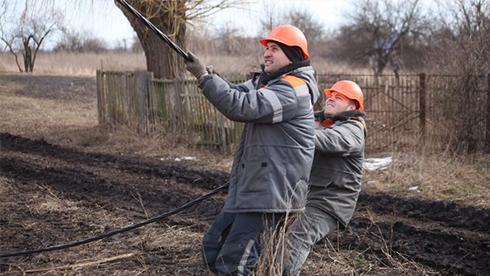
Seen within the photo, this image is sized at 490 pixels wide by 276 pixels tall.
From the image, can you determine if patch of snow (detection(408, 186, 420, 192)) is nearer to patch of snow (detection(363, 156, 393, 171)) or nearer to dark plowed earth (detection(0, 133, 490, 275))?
dark plowed earth (detection(0, 133, 490, 275))

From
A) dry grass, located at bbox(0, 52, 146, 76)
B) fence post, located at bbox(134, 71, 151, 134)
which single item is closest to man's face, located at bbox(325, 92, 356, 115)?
fence post, located at bbox(134, 71, 151, 134)

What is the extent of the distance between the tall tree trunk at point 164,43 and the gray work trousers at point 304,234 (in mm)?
10661

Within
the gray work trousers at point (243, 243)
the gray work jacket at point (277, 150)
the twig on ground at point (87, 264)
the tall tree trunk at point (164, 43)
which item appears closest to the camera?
the gray work jacket at point (277, 150)

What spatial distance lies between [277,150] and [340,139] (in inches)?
25.2

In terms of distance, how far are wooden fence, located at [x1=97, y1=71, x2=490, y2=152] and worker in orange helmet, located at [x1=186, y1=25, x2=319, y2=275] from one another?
8.32m

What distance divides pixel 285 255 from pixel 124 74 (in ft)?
38.2

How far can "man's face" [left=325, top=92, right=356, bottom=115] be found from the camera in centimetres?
457

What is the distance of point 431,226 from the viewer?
23.1ft

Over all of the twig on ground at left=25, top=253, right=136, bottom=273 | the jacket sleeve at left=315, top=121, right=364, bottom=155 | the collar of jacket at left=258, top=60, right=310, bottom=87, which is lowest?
the twig on ground at left=25, top=253, right=136, bottom=273

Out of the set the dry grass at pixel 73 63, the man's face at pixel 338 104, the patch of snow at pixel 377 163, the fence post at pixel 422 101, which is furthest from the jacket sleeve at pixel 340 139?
the dry grass at pixel 73 63

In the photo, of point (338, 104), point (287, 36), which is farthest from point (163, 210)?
point (287, 36)

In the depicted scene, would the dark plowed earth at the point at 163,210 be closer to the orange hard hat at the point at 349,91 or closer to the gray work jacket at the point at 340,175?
the gray work jacket at the point at 340,175

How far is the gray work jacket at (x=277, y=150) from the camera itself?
3.65m

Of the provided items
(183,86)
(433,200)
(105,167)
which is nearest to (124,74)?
(183,86)
